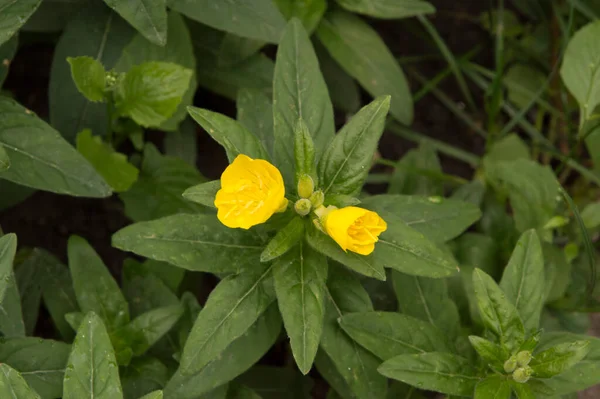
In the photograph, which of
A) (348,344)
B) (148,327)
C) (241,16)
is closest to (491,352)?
(348,344)

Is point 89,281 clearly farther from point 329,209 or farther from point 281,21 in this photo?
point 281,21

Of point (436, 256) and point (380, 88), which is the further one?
point (380, 88)

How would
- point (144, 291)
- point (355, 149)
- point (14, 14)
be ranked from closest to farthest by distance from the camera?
point (355, 149)
point (14, 14)
point (144, 291)

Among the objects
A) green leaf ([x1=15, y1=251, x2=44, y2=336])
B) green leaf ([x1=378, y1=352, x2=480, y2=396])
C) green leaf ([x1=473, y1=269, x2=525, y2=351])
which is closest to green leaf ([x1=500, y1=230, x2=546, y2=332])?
green leaf ([x1=473, y1=269, x2=525, y2=351])

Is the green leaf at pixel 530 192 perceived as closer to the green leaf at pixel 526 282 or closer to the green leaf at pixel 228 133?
the green leaf at pixel 526 282

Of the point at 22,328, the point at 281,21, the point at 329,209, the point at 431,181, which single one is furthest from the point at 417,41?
the point at 22,328

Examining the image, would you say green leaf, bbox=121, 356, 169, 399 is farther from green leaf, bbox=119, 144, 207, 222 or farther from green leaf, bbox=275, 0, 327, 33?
green leaf, bbox=275, 0, 327, 33

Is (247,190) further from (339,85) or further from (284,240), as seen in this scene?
(339,85)
